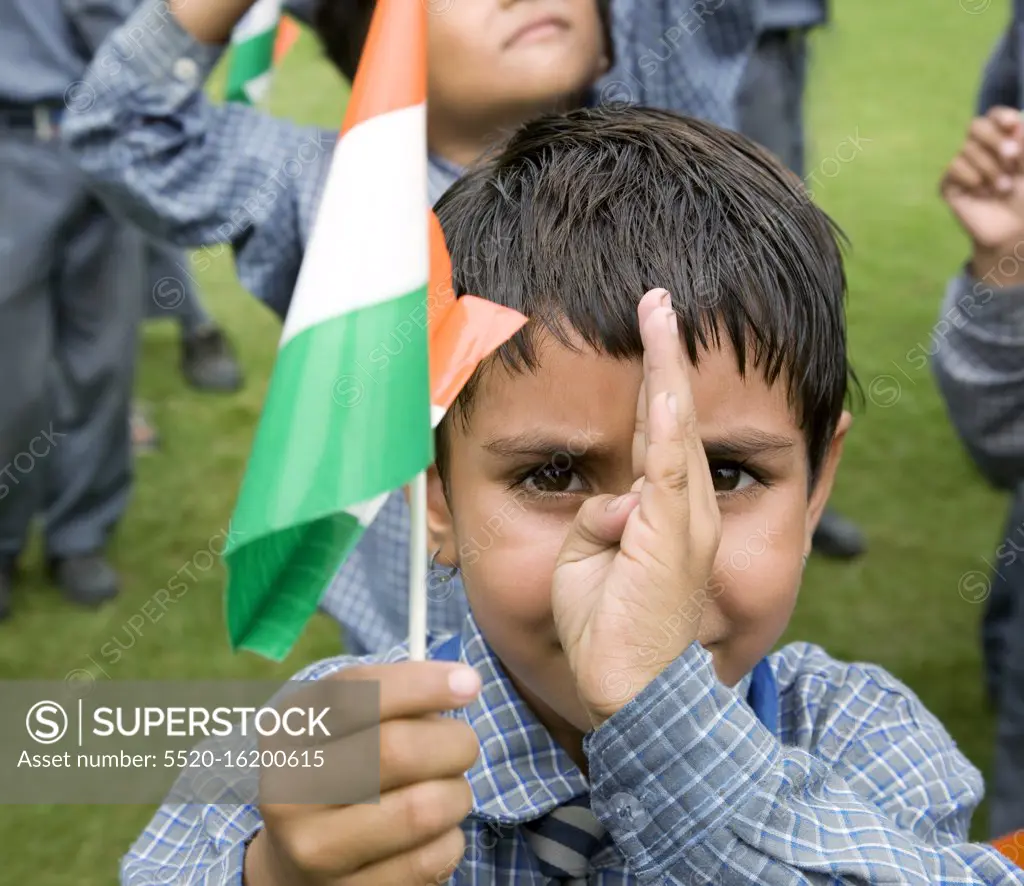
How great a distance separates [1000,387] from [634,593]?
101 cm

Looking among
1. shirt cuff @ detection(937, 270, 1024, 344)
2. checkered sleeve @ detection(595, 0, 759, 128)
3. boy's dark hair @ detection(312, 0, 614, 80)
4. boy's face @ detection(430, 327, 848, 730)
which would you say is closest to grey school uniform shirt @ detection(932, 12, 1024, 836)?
shirt cuff @ detection(937, 270, 1024, 344)

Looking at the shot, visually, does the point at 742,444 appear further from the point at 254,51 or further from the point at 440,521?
the point at 254,51

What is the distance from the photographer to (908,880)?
880 millimetres

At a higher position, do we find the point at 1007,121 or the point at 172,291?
the point at 1007,121

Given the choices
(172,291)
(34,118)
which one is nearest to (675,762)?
(34,118)

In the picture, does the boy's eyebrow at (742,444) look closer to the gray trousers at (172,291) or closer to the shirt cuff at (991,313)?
the shirt cuff at (991,313)

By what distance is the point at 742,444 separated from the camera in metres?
0.96

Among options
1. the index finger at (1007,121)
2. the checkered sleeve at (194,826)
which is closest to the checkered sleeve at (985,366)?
the index finger at (1007,121)

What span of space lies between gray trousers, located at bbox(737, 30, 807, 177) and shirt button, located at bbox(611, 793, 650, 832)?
2.28m

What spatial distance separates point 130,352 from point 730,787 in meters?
2.58

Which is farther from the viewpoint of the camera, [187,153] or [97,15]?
[97,15]

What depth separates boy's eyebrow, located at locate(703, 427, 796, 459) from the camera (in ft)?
3.12

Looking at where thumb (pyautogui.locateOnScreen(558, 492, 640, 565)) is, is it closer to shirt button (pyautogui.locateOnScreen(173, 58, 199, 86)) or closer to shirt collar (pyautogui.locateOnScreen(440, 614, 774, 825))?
shirt collar (pyautogui.locateOnScreen(440, 614, 774, 825))

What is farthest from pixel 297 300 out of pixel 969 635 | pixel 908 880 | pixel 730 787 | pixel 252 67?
pixel 969 635
